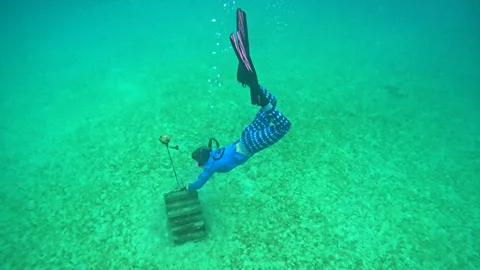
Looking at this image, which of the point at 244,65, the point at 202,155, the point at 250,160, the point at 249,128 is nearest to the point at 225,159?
the point at 202,155

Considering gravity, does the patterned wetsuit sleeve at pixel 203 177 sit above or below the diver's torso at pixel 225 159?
below

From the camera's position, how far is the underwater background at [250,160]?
188 inches

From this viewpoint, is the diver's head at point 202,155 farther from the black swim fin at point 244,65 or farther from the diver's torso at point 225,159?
the black swim fin at point 244,65

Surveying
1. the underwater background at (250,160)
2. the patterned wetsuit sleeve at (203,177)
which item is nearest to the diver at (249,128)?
the patterned wetsuit sleeve at (203,177)

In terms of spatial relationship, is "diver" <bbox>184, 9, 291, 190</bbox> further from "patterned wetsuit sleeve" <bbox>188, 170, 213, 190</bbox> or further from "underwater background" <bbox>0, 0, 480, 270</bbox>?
"underwater background" <bbox>0, 0, 480, 270</bbox>

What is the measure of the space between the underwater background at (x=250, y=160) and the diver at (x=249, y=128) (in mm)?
1239

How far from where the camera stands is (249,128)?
4656mm

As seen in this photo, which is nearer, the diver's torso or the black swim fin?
the black swim fin

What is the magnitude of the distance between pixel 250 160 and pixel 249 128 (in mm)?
1881

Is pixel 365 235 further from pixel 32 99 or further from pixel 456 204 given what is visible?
pixel 32 99

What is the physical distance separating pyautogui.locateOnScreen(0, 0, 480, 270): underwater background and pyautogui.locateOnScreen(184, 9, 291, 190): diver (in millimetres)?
1239

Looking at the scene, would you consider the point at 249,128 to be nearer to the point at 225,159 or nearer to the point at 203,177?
the point at 225,159

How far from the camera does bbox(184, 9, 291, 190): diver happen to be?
374 centimetres

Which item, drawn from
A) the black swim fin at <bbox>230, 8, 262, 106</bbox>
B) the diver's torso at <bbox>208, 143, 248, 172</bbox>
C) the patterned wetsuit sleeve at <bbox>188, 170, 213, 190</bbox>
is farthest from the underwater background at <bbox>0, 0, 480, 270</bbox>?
the black swim fin at <bbox>230, 8, 262, 106</bbox>
